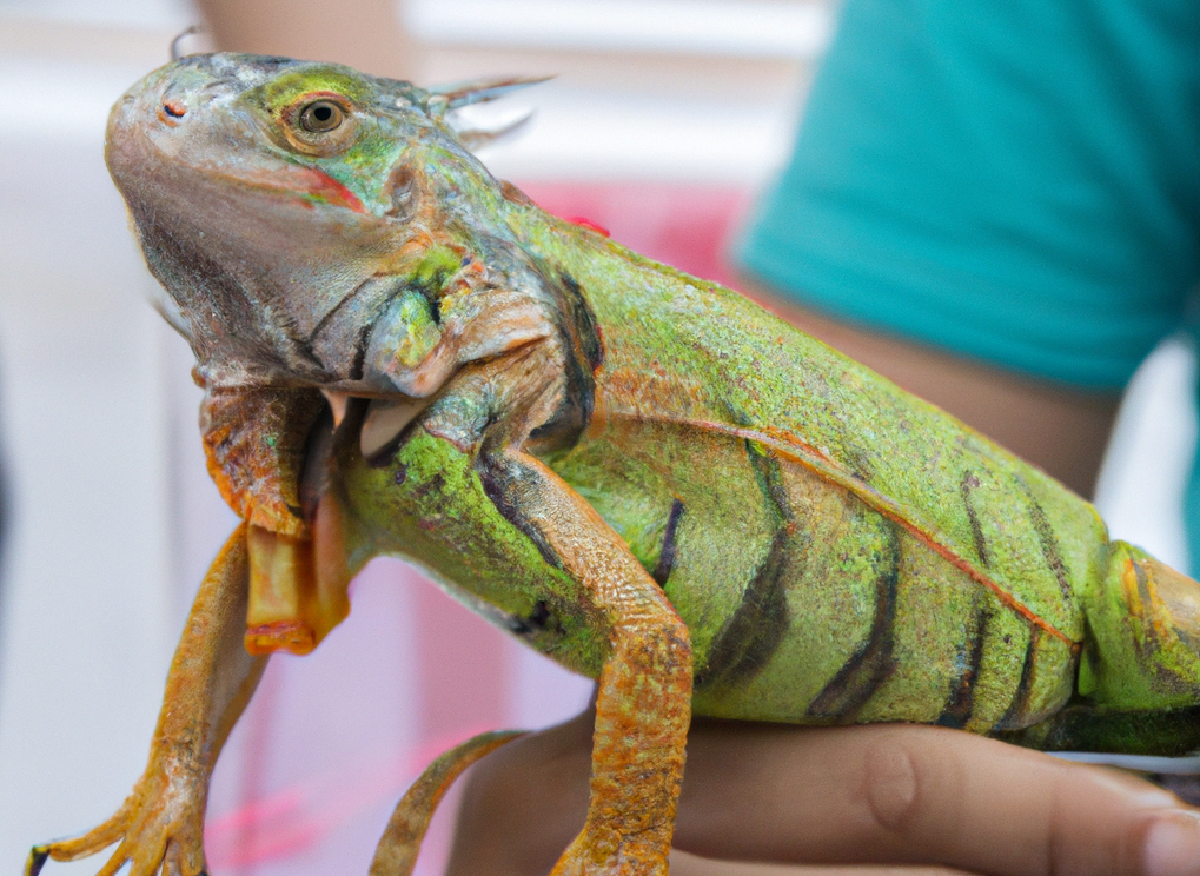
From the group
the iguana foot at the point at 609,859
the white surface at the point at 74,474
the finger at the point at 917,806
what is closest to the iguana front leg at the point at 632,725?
the iguana foot at the point at 609,859

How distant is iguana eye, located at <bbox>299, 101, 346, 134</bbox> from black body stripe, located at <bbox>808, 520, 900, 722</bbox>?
42cm

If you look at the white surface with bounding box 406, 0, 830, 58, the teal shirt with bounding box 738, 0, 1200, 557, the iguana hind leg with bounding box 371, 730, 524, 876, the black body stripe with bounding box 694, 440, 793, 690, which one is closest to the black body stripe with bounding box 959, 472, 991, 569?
the black body stripe with bounding box 694, 440, 793, 690

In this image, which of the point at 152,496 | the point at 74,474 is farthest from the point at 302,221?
the point at 74,474

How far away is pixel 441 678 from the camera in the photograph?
1.79 m

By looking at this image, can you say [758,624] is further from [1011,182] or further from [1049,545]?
[1011,182]

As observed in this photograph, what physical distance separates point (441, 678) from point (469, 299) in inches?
52.9

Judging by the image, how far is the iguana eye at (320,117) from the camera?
0.54m

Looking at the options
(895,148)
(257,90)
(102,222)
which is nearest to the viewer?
(257,90)

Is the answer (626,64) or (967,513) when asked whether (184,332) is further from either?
(626,64)

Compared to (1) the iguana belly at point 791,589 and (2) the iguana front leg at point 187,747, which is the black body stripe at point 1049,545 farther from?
(2) the iguana front leg at point 187,747

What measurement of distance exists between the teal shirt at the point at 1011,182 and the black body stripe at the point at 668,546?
89cm

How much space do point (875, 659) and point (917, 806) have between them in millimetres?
93

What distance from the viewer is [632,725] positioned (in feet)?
1.75

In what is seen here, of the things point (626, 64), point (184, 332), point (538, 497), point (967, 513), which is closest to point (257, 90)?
point (184, 332)
